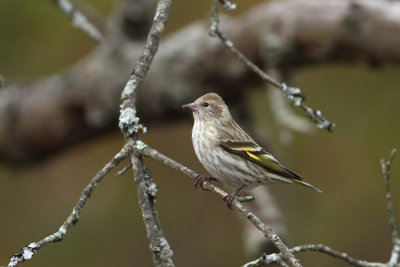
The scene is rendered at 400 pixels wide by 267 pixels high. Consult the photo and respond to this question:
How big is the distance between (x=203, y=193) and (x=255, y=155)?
8.43ft

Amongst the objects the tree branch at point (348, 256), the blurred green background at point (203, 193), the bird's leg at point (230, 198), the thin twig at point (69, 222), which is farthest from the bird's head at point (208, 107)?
the tree branch at point (348, 256)

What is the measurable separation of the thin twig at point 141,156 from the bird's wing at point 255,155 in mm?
1431

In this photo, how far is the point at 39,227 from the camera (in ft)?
24.1

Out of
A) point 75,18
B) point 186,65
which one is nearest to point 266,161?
point 75,18

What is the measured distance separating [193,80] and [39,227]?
2.42 meters

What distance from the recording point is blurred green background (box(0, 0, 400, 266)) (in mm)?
6980

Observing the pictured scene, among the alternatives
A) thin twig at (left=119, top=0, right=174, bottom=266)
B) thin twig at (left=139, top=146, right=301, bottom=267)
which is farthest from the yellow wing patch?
thin twig at (left=119, top=0, right=174, bottom=266)

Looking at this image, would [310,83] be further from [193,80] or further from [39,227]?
[39,227]

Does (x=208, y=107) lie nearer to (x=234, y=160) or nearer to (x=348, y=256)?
(x=234, y=160)

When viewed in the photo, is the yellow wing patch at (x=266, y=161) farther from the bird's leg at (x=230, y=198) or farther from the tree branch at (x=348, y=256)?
the tree branch at (x=348, y=256)

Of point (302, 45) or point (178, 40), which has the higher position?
point (178, 40)

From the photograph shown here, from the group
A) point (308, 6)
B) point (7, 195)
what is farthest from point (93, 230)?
point (308, 6)

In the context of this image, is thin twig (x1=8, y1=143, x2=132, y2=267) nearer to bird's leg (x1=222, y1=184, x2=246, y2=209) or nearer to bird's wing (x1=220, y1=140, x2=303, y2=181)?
bird's leg (x1=222, y1=184, x2=246, y2=209)

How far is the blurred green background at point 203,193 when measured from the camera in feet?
22.9
